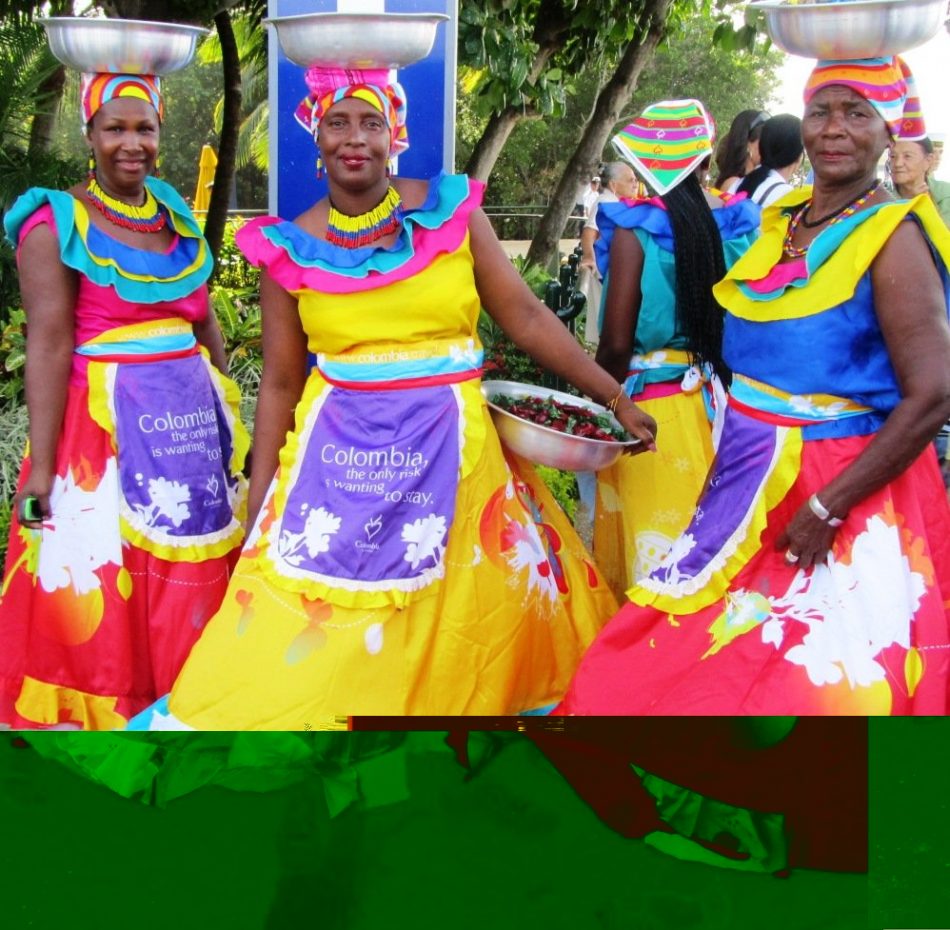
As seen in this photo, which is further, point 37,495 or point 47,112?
point 47,112

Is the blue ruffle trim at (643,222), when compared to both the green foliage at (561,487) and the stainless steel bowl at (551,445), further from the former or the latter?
the green foliage at (561,487)

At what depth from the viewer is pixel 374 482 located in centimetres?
349

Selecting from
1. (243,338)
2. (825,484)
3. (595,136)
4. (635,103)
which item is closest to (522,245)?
(635,103)

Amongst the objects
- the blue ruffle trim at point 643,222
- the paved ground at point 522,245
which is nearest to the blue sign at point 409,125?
the blue ruffle trim at point 643,222

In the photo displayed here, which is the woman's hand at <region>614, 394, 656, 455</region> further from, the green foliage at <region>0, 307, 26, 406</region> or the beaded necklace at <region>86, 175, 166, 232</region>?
the green foliage at <region>0, 307, 26, 406</region>

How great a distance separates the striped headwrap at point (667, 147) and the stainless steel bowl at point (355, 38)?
41.8 inches

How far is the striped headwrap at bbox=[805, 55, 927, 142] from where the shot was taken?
3014 mm

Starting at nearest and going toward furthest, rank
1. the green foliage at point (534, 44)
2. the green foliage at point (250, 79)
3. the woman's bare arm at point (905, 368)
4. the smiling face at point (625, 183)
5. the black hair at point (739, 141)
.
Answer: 1. the woman's bare arm at point (905, 368)
2. the black hair at point (739, 141)
3. the green foliage at point (534, 44)
4. the smiling face at point (625, 183)
5. the green foliage at point (250, 79)

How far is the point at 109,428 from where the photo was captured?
405cm

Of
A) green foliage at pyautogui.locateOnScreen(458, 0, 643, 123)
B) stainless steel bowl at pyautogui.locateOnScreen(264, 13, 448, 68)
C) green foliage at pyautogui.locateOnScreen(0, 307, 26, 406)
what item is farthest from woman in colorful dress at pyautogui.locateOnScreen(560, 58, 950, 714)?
green foliage at pyautogui.locateOnScreen(458, 0, 643, 123)

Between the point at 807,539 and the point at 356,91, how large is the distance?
5.44 ft

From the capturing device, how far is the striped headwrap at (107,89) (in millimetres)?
4035

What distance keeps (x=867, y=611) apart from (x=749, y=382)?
63cm

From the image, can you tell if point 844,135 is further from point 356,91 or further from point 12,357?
point 12,357
